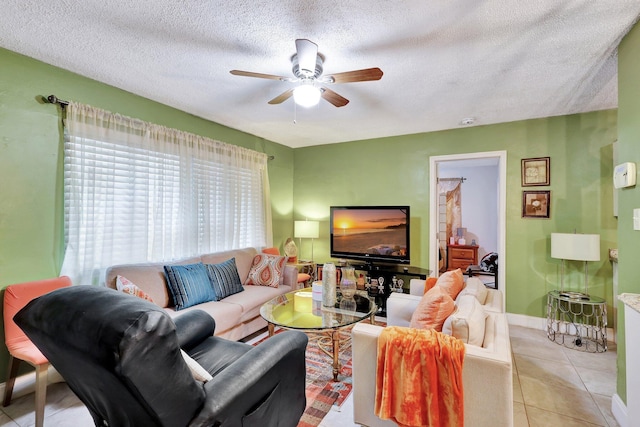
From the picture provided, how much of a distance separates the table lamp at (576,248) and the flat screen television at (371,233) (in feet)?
5.29

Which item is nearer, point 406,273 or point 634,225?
point 634,225

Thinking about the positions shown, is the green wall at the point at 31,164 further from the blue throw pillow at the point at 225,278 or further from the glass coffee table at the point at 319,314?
the glass coffee table at the point at 319,314

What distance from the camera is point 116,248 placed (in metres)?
2.82

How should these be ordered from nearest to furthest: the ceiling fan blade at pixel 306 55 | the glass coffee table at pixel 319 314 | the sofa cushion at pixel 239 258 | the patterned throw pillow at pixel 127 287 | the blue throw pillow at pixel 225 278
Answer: the ceiling fan blade at pixel 306 55
the glass coffee table at pixel 319 314
the patterned throw pillow at pixel 127 287
the blue throw pillow at pixel 225 278
the sofa cushion at pixel 239 258

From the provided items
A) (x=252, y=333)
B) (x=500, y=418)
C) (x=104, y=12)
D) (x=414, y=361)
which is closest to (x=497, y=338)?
(x=500, y=418)

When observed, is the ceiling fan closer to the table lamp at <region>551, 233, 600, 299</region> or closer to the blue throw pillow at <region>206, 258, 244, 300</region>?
the blue throw pillow at <region>206, 258, 244, 300</region>

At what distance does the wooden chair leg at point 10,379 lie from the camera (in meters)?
2.11

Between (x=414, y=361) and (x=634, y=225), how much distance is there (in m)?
1.57

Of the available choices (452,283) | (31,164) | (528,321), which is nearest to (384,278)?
(528,321)

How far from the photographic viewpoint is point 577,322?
342 cm

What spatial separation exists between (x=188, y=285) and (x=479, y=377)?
8.10ft

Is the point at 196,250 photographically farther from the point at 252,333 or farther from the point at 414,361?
the point at 414,361

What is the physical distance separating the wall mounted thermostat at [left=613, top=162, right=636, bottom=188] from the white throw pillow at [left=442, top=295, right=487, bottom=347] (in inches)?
47.5

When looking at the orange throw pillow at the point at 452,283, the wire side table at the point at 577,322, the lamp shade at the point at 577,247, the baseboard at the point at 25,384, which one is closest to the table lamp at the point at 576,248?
the lamp shade at the point at 577,247
